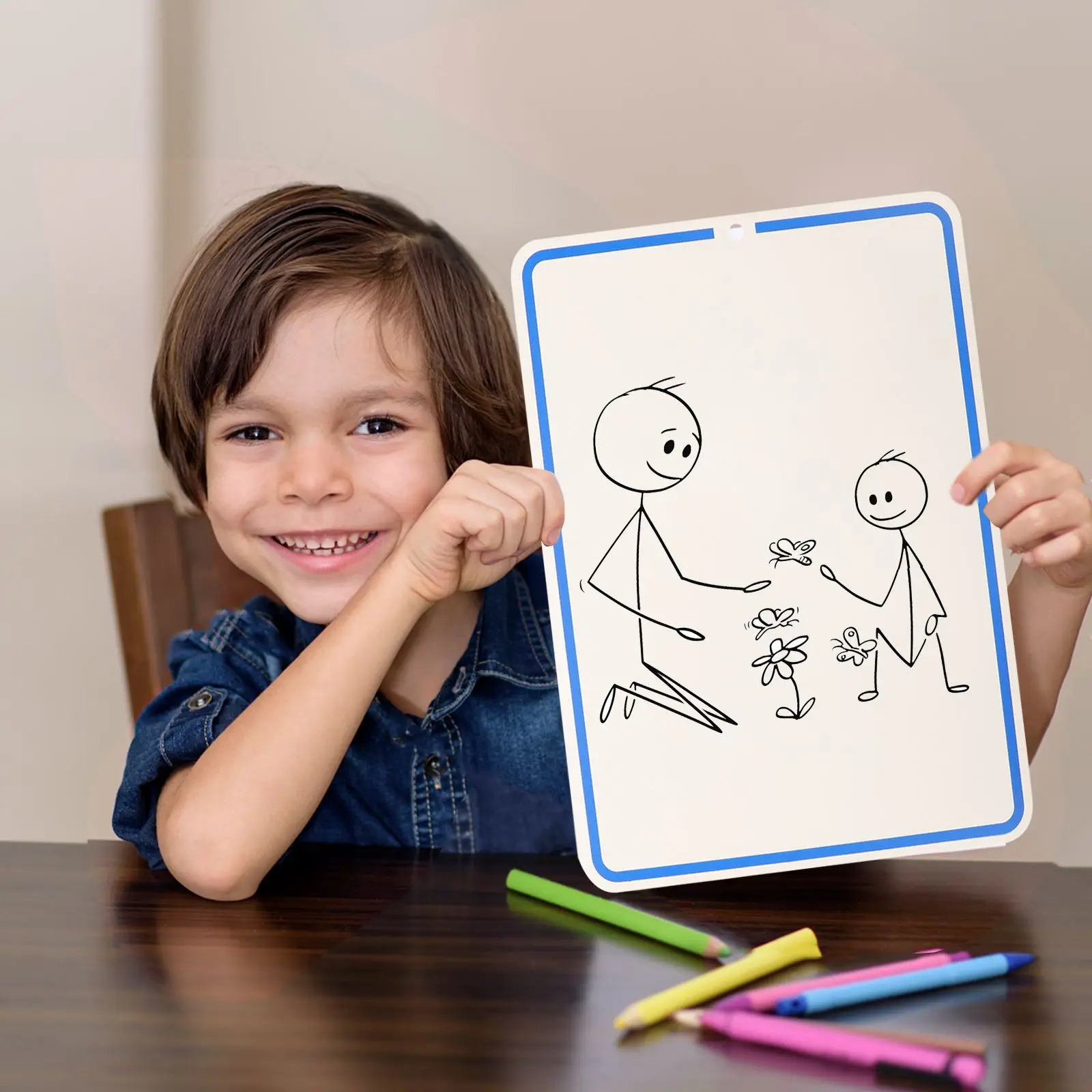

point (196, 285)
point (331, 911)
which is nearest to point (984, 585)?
point (331, 911)

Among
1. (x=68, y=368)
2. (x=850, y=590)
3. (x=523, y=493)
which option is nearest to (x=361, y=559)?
(x=523, y=493)

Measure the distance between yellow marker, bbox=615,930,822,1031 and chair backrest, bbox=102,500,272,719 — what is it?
2.49 feet

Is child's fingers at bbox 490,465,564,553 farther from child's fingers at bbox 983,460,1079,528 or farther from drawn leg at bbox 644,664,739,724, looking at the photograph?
child's fingers at bbox 983,460,1079,528

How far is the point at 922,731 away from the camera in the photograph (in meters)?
0.72

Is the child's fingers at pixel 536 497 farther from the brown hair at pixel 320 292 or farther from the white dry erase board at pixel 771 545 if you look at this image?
the brown hair at pixel 320 292

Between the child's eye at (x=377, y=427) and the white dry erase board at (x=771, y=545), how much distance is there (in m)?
0.25

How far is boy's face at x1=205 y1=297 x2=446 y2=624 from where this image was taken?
3.03ft

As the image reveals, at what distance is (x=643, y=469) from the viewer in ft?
2.40

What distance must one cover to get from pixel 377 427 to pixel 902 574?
1.37 ft

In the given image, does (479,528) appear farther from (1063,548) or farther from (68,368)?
(68,368)

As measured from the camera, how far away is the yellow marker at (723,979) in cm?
52

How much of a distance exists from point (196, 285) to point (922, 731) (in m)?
0.63

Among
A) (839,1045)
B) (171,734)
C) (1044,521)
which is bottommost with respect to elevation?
(839,1045)

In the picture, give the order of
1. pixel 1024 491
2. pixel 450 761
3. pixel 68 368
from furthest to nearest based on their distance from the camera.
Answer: pixel 68 368 < pixel 450 761 < pixel 1024 491
